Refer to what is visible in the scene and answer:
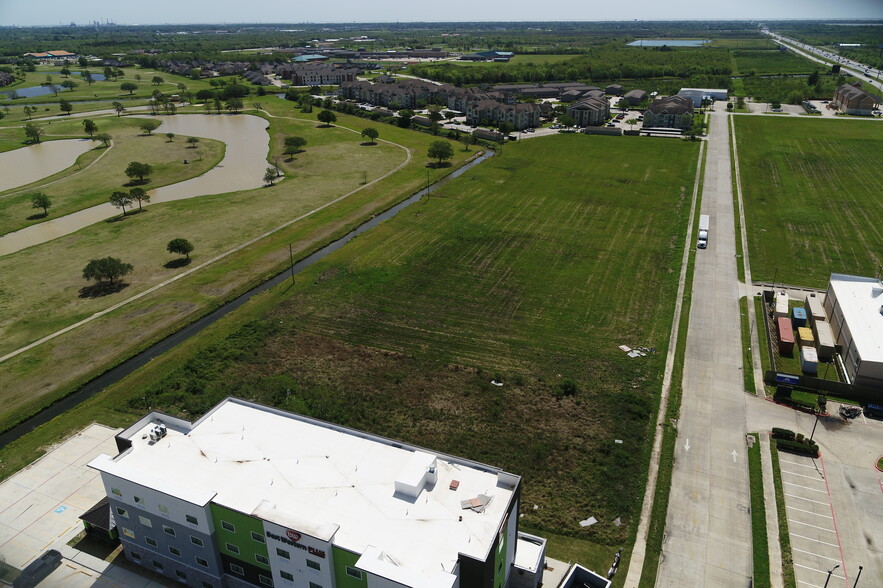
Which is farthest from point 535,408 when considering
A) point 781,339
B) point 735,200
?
point 735,200

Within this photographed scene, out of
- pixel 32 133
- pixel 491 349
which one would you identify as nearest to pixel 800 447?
pixel 491 349

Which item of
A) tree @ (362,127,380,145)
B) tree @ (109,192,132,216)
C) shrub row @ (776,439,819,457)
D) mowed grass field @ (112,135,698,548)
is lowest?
shrub row @ (776,439,819,457)

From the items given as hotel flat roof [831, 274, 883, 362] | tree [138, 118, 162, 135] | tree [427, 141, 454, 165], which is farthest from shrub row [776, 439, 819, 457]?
tree [138, 118, 162, 135]

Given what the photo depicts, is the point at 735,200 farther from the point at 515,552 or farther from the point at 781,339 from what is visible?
the point at 515,552

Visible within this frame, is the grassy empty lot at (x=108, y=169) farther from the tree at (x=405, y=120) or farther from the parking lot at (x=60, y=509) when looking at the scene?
the parking lot at (x=60, y=509)

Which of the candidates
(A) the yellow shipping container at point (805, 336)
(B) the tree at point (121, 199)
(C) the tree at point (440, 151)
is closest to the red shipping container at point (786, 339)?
(A) the yellow shipping container at point (805, 336)

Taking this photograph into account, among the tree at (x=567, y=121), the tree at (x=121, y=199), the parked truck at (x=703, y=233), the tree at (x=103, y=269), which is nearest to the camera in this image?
the tree at (x=103, y=269)

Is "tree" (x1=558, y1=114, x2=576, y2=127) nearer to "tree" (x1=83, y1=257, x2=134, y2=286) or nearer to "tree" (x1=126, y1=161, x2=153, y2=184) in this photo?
"tree" (x1=126, y1=161, x2=153, y2=184)

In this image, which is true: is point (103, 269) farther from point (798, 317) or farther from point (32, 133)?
point (32, 133)
